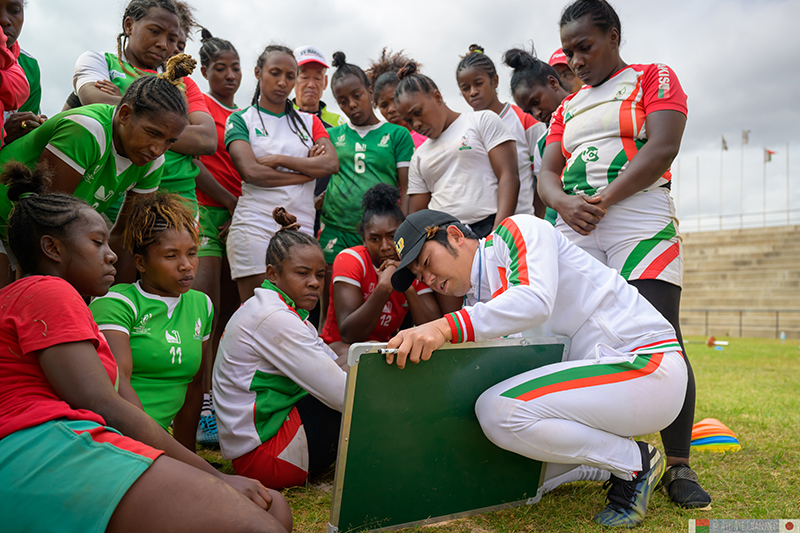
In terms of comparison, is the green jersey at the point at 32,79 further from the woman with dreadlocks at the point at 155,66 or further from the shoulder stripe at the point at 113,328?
the shoulder stripe at the point at 113,328

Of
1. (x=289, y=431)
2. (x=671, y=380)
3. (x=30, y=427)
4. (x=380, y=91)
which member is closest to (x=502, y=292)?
(x=671, y=380)

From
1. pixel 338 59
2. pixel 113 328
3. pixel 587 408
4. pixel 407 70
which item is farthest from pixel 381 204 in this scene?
pixel 587 408

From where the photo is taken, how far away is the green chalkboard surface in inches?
87.0

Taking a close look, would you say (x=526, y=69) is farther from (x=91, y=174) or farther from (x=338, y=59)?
(x=91, y=174)

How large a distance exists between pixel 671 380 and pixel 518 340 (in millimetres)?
679

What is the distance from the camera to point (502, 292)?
2.57 metres

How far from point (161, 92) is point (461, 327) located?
193cm

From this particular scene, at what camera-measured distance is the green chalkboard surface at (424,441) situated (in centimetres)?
221

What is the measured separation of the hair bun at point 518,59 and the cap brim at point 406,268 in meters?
2.82

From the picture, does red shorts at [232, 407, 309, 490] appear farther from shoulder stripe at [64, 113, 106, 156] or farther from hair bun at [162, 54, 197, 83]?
Answer: hair bun at [162, 54, 197, 83]

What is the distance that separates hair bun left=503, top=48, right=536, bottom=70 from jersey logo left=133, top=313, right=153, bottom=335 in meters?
3.73

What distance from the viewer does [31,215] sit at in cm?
220

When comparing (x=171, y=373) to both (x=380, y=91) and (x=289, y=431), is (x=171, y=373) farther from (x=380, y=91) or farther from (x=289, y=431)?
(x=380, y=91)

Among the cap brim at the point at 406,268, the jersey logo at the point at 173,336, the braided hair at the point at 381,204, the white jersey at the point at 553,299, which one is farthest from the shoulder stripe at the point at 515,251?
the jersey logo at the point at 173,336
